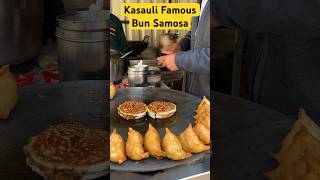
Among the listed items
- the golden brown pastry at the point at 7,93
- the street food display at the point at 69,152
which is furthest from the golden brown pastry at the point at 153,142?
the golden brown pastry at the point at 7,93

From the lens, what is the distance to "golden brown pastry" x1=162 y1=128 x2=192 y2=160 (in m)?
1.21

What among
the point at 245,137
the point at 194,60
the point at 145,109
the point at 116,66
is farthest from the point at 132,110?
the point at 245,137

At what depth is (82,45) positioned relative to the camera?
1129 mm

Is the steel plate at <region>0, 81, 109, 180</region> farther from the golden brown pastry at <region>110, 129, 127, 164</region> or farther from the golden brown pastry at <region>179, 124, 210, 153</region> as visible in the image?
the golden brown pastry at <region>179, 124, 210, 153</region>

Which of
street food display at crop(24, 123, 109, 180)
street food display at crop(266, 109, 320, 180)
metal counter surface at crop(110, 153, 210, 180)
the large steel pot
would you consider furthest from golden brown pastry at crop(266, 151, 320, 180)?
the large steel pot

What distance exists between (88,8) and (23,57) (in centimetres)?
23

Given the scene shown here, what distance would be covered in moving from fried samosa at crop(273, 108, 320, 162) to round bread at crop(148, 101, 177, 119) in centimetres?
42

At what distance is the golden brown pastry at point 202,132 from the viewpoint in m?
1.24

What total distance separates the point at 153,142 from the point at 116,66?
257 millimetres

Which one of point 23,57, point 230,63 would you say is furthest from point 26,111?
point 230,63

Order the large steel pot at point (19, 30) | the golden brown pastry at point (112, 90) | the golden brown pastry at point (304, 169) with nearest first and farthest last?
the large steel pot at point (19, 30) < the golden brown pastry at point (112, 90) < the golden brown pastry at point (304, 169)

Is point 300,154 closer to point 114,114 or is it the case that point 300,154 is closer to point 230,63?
point 230,63

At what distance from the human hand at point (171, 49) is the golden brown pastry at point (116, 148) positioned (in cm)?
28

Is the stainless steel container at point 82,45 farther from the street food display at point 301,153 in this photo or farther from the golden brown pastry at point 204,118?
the street food display at point 301,153
